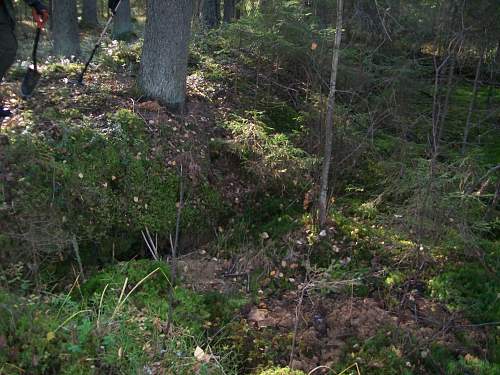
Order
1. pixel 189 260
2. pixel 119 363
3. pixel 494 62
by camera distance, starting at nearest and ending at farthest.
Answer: pixel 119 363
pixel 189 260
pixel 494 62

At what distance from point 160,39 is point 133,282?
11.3ft

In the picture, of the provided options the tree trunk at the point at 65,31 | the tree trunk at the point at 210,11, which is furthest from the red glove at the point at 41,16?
the tree trunk at the point at 210,11

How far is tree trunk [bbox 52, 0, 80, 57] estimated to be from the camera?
9.63 meters

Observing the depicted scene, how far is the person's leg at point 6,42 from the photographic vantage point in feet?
16.6

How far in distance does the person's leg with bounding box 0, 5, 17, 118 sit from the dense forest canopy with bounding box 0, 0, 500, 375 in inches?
1.0

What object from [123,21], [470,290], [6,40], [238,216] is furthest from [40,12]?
[123,21]

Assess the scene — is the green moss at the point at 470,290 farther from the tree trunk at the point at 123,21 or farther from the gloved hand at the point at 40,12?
the tree trunk at the point at 123,21

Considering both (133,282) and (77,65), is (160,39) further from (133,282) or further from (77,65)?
(133,282)

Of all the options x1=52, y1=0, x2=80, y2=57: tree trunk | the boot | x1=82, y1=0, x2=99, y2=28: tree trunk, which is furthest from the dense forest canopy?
x1=82, y1=0, x2=99, y2=28: tree trunk

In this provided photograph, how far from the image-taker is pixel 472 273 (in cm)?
476

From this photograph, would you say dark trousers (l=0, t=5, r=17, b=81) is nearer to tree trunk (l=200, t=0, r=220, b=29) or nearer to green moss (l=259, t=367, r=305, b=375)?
green moss (l=259, t=367, r=305, b=375)

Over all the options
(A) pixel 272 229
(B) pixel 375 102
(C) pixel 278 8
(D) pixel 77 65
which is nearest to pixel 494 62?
(B) pixel 375 102

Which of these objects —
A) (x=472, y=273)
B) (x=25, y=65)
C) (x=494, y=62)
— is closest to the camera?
(x=472, y=273)

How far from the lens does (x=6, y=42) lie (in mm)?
5156
